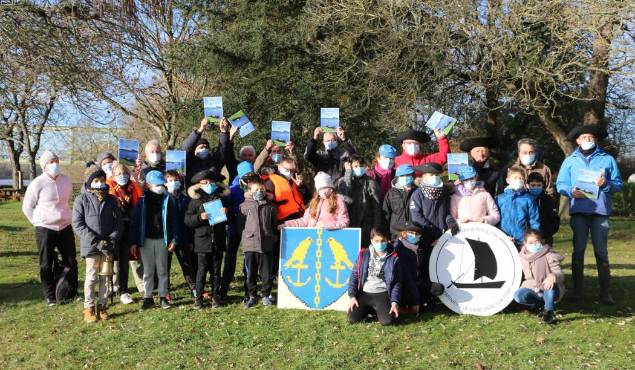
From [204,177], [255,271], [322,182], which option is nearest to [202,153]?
[204,177]

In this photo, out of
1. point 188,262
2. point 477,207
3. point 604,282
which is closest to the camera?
point 477,207

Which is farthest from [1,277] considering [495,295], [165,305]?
[495,295]

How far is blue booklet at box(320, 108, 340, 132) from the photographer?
328 inches

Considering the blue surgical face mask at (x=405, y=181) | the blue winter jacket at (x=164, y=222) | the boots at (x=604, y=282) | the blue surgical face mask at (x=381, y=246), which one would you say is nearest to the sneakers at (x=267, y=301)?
the blue winter jacket at (x=164, y=222)

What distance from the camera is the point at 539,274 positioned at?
6.43m

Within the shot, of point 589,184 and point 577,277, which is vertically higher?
point 589,184

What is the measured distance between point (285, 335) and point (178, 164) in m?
2.69

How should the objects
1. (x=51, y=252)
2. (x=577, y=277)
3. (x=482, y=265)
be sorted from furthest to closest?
(x=51, y=252)
(x=577, y=277)
(x=482, y=265)

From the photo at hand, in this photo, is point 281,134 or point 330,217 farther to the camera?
point 281,134

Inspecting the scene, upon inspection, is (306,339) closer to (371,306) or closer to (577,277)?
(371,306)

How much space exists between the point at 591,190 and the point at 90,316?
6071mm

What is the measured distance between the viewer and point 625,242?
17.9 m

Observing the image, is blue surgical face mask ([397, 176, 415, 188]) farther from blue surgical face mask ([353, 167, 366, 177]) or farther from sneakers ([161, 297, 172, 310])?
sneakers ([161, 297, 172, 310])

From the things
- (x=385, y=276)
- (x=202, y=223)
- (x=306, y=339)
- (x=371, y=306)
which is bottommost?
(x=306, y=339)
